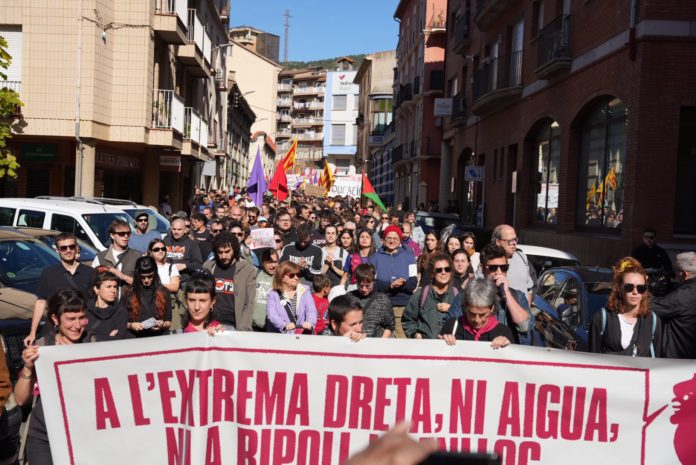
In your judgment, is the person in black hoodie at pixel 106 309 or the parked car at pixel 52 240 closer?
the person in black hoodie at pixel 106 309

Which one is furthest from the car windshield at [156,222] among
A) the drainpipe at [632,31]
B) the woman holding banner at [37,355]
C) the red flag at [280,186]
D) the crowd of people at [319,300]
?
the woman holding banner at [37,355]

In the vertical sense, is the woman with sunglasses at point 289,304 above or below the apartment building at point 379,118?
below

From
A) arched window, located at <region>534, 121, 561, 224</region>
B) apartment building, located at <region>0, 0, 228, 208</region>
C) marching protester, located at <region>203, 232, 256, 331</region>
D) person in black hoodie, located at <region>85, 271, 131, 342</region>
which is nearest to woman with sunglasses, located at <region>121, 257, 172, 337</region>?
person in black hoodie, located at <region>85, 271, 131, 342</region>

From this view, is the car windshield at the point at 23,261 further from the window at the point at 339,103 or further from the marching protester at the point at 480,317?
→ the window at the point at 339,103

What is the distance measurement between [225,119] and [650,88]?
36.2m

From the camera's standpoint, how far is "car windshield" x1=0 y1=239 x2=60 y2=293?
9.35 meters

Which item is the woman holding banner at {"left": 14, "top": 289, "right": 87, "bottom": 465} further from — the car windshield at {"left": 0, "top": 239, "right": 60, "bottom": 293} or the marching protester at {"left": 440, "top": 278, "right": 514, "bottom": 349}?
the car windshield at {"left": 0, "top": 239, "right": 60, "bottom": 293}

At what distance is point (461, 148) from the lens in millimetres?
37875

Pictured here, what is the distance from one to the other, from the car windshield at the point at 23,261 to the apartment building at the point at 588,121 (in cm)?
1105

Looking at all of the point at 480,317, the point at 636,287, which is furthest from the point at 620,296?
the point at 480,317

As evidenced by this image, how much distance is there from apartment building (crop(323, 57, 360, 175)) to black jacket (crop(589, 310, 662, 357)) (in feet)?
336

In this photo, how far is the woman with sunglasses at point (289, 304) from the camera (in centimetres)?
740

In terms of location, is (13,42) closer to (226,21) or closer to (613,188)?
(613,188)

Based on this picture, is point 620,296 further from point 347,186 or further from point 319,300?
point 347,186
